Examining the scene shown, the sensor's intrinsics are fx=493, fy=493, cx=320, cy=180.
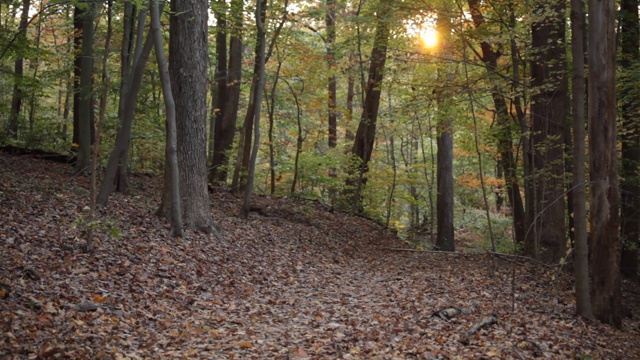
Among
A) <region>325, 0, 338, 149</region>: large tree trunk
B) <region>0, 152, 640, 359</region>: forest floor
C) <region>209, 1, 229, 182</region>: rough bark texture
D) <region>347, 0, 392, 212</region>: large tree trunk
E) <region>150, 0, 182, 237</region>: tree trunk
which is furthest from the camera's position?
<region>347, 0, 392, 212</region>: large tree trunk

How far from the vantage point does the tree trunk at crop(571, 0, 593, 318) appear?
7.38 m

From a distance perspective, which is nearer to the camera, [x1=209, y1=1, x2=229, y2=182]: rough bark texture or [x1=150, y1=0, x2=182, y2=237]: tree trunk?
[x1=150, y1=0, x2=182, y2=237]: tree trunk

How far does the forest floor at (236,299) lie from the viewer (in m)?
5.12

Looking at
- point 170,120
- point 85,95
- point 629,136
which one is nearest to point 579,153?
point 629,136

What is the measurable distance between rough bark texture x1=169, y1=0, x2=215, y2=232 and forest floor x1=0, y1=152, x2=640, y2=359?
0.65 meters

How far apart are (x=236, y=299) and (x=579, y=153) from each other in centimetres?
567

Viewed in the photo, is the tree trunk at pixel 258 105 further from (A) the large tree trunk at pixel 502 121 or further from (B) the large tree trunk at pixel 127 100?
(A) the large tree trunk at pixel 502 121

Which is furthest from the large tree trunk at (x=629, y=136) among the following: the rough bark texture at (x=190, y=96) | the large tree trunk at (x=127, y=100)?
the large tree trunk at (x=127, y=100)

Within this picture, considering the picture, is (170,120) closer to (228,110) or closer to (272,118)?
(228,110)

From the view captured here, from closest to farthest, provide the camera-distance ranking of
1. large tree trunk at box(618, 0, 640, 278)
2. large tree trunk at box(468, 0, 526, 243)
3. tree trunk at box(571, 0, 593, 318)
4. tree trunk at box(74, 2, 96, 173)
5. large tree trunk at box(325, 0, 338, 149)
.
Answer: tree trunk at box(571, 0, 593, 318), large tree trunk at box(618, 0, 640, 278), tree trunk at box(74, 2, 96, 173), large tree trunk at box(468, 0, 526, 243), large tree trunk at box(325, 0, 338, 149)

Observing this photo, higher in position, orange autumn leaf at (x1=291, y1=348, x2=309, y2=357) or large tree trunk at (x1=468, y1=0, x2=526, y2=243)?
large tree trunk at (x1=468, y1=0, x2=526, y2=243)

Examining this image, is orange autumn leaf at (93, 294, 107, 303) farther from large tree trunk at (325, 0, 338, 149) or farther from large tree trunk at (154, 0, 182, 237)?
large tree trunk at (325, 0, 338, 149)

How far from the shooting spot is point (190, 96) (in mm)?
9680

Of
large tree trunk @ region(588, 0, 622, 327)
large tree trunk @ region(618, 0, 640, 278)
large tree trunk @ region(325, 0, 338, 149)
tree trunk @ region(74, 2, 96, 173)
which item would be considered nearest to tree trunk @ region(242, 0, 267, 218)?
large tree trunk @ region(325, 0, 338, 149)
